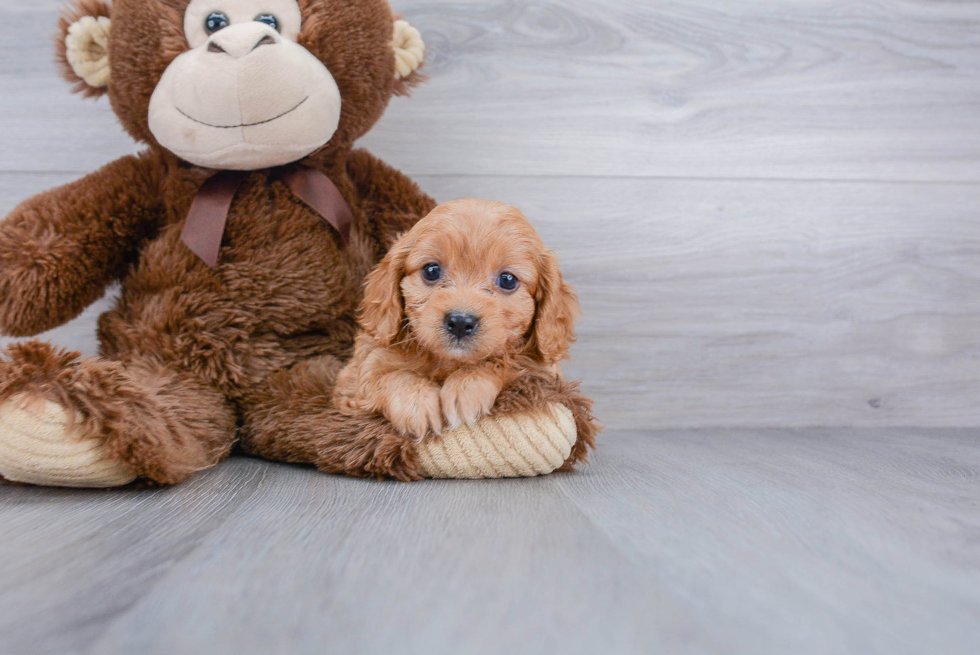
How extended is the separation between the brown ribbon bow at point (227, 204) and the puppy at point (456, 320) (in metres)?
0.19

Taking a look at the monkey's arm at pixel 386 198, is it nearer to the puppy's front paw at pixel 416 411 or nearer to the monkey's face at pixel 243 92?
the monkey's face at pixel 243 92

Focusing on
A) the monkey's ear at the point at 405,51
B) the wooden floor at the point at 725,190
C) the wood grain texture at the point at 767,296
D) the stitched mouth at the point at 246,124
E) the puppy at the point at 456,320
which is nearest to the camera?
the puppy at the point at 456,320

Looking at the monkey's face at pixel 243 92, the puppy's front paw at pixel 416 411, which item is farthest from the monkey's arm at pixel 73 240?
the puppy's front paw at pixel 416 411

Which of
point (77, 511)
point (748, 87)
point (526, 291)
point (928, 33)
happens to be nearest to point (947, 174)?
point (928, 33)

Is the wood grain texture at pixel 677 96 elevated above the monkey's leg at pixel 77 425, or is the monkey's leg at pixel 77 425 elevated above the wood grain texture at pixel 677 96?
the wood grain texture at pixel 677 96

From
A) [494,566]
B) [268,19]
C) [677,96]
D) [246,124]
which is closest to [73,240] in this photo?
[246,124]

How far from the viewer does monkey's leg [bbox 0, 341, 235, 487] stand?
2.60 feet

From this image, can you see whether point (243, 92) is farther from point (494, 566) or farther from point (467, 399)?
point (494, 566)

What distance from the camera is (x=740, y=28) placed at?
142cm

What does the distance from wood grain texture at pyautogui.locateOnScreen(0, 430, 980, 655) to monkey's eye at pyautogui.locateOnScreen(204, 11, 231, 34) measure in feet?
2.16

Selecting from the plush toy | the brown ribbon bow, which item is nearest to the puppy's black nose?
the plush toy

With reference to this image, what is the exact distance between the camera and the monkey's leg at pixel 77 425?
2.60 ft

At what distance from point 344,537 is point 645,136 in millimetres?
1068

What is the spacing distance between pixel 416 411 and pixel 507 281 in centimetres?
21
